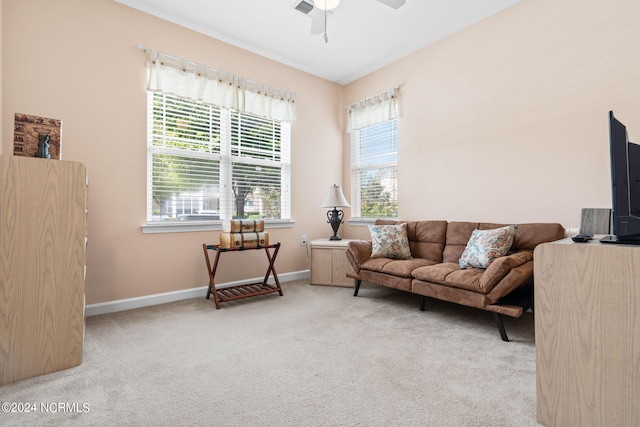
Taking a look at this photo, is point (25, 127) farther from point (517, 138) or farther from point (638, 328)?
point (517, 138)

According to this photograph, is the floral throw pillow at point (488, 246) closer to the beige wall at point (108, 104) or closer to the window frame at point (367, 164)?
the window frame at point (367, 164)

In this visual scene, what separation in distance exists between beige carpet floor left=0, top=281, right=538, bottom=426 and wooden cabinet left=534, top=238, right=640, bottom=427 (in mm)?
250

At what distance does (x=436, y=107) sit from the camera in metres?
3.80

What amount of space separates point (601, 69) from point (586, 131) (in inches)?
20.0

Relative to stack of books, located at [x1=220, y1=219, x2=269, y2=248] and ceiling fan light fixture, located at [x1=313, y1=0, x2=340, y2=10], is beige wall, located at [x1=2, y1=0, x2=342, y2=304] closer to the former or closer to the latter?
stack of books, located at [x1=220, y1=219, x2=269, y2=248]

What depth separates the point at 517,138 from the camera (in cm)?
315

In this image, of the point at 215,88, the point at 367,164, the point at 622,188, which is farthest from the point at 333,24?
the point at 622,188

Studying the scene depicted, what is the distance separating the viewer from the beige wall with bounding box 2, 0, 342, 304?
266 centimetres

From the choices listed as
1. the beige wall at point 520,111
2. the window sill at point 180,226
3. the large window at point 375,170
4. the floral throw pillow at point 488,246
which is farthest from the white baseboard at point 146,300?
the beige wall at point 520,111

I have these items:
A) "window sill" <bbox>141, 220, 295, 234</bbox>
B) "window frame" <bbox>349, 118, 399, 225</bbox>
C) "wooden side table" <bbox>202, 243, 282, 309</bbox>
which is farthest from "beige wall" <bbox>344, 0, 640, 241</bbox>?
"window sill" <bbox>141, 220, 295, 234</bbox>

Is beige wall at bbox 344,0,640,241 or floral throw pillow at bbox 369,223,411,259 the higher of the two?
beige wall at bbox 344,0,640,241

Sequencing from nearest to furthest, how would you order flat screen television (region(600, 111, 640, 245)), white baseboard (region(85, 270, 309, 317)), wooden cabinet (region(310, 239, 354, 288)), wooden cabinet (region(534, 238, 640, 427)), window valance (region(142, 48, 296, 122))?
1. wooden cabinet (region(534, 238, 640, 427))
2. flat screen television (region(600, 111, 640, 245))
3. white baseboard (region(85, 270, 309, 317))
4. window valance (region(142, 48, 296, 122))
5. wooden cabinet (region(310, 239, 354, 288))

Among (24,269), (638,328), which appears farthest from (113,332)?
(638,328)

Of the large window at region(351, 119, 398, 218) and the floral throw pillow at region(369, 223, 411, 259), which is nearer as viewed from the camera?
the floral throw pillow at region(369, 223, 411, 259)
